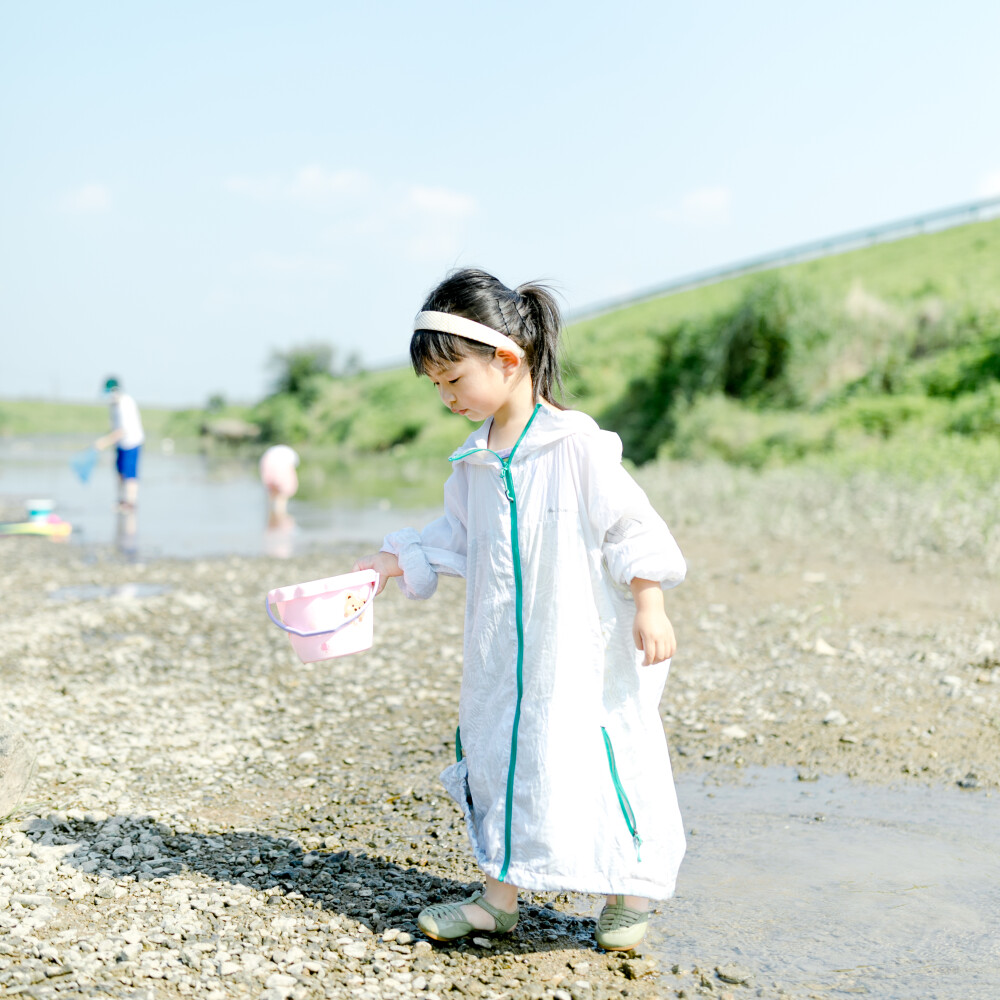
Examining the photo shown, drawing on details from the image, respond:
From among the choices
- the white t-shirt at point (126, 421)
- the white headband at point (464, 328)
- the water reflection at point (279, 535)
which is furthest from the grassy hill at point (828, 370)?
the white headband at point (464, 328)

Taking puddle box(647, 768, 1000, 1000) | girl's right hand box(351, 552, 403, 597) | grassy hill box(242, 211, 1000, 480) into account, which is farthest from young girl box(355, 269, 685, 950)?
grassy hill box(242, 211, 1000, 480)

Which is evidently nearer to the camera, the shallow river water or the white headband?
the white headband

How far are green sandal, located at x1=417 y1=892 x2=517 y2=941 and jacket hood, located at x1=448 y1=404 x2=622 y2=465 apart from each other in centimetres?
125

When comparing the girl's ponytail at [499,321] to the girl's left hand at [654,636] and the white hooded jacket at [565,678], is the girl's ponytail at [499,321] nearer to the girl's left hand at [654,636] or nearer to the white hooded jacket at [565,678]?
the white hooded jacket at [565,678]

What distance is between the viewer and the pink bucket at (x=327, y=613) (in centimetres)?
294

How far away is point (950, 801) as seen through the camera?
4.02 m

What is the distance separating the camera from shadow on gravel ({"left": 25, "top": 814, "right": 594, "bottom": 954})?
305 centimetres

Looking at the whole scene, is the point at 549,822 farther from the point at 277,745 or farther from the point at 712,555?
the point at 712,555

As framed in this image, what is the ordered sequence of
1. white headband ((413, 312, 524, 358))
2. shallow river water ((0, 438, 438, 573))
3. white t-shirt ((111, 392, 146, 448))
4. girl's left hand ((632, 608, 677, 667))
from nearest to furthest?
girl's left hand ((632, 608, 677, 667)), white headband ((413, 312, 524, 358)), shallow river water ((0, 438, 438, 573)), white t-shirt ((111, 392, 146, 448))

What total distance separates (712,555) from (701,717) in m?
4.59

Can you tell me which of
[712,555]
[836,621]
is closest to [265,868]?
[836,621]

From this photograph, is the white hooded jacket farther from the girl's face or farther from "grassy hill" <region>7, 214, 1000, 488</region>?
"grassy hill" <region>7, 214, 1000, 488</region>

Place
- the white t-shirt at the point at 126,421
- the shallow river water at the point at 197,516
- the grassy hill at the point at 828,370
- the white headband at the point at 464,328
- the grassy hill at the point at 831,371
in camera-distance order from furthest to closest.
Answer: the grassy hill at the point at 828,370, the grassy hill at the point at 831,371, the white t-shirt at the point at 126,421, the shallow river water at the point at 197,516, the white headband at the point at 464,328

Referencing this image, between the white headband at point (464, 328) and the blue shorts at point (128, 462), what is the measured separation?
42.9ft
